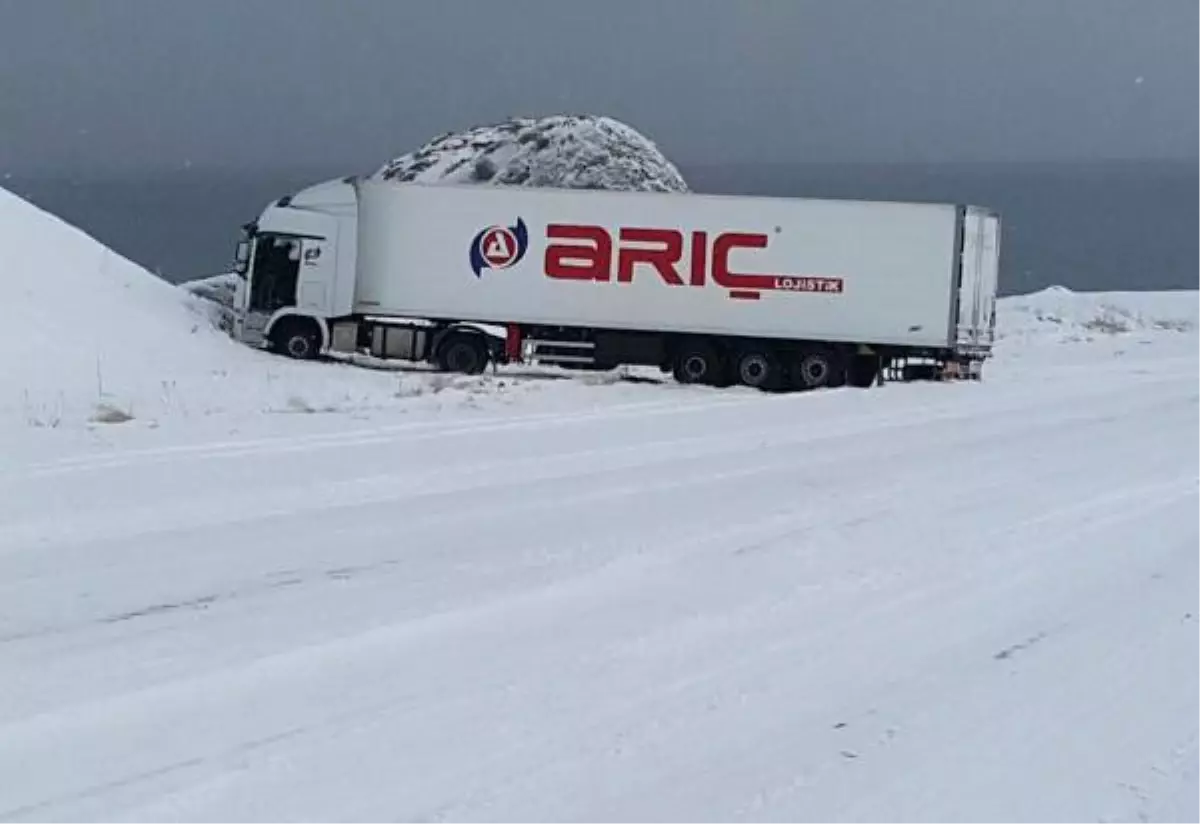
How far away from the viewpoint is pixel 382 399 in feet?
63.8

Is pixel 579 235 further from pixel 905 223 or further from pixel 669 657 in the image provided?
pixel 669 657

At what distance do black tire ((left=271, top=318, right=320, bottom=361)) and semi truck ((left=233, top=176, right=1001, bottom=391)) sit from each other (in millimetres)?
480

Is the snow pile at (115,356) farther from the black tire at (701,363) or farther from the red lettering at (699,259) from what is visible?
the red lettering at (699,259)

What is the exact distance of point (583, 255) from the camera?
2716cm

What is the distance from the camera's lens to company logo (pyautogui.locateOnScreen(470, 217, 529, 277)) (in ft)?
89.1

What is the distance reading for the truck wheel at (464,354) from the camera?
2755 cm

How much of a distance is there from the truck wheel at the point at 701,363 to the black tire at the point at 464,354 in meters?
3.49

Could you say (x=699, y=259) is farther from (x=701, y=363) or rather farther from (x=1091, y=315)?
(x=1091, y=315)

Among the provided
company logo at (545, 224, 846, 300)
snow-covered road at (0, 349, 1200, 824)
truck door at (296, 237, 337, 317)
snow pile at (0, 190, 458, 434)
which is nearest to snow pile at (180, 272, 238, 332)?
snow pile at (0, 190, 458, 434)

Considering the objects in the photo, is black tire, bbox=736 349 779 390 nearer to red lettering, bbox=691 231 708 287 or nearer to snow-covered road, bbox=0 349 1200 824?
red lettering, bbox=691 231 708 287

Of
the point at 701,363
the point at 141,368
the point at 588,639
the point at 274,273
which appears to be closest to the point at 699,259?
the point at 701,363

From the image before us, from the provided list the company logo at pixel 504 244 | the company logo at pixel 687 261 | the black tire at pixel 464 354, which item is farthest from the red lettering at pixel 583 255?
the black tire at pixel 464 354

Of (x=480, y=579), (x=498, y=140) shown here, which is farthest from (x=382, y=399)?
(x=498, y=140)

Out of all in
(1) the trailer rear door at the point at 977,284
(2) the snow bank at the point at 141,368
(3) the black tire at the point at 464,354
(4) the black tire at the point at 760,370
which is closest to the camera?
(2) the snow bank at the point at 141,368
